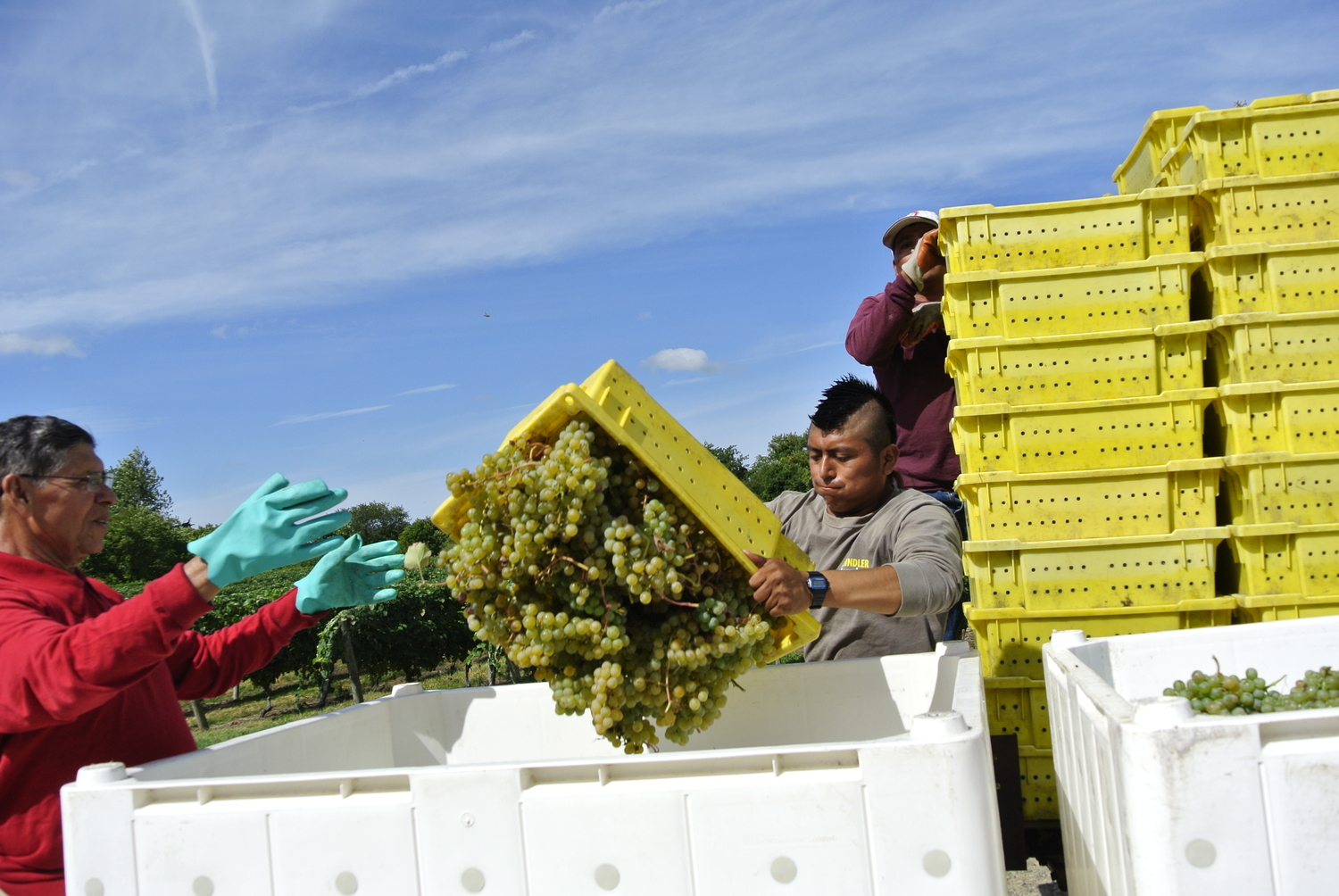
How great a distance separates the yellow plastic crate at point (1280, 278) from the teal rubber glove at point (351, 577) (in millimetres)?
2651

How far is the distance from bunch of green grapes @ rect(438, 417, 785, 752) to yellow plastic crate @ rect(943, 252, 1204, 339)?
47.8 inches

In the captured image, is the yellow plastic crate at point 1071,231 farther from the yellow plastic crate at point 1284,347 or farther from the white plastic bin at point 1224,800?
the white plastic bin at point 1224,800

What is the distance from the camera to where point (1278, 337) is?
2795 millimetres

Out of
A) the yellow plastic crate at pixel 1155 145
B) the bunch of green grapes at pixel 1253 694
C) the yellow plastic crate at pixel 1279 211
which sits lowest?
the bunch of green grapes at pixel 1253 694

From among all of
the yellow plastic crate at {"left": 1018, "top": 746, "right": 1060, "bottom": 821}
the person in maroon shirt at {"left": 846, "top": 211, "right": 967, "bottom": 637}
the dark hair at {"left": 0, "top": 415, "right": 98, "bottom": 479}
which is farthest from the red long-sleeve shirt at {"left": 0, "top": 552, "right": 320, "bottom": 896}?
the person in maroon shirt at {"left": 846, "top": 211, "right": 967, "bottom": 637}

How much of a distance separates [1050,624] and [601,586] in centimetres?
151

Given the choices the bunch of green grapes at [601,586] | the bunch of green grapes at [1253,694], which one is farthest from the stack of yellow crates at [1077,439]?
the bunch of green grapes at [601,586]

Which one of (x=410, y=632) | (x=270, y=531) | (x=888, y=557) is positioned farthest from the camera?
(x=410, y=632)

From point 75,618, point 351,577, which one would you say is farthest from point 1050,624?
point 75,618

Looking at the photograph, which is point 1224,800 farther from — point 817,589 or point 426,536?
point 426,536

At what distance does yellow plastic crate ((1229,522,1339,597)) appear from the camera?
9.00ft

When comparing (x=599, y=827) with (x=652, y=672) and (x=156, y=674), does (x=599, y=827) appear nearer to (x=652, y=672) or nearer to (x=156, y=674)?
(x=652, y=672)

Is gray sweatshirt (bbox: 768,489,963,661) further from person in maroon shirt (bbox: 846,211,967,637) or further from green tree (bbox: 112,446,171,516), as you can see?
green tree (bbox: 112,446,171,516)

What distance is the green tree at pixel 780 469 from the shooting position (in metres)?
38.5
